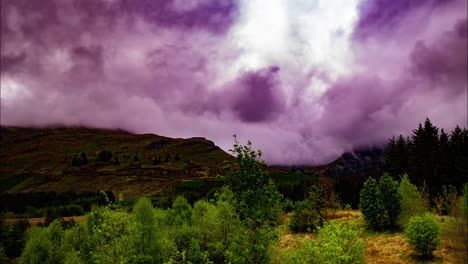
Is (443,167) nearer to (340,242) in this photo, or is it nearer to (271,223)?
(340,242)

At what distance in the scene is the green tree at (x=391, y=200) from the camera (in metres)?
60.3

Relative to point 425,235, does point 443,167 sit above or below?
above

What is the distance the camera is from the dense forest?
2300 cm

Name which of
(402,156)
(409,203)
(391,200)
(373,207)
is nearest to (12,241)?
(373,207)

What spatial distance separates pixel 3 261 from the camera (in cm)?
8712

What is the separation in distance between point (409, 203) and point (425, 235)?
15.1 meters

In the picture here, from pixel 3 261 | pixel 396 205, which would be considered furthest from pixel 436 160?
pixel 3 261

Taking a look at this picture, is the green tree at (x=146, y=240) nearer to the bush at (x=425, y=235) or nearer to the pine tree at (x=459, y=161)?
the bush at (x=425, y=235)

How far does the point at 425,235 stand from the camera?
44.4 meters

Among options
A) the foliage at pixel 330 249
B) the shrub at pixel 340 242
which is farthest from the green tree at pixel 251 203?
the shrub at pixel 340 242

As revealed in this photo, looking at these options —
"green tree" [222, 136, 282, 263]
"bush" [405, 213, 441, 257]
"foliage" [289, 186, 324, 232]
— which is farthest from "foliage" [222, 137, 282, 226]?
"foliage" [289, 186, 324, 232]

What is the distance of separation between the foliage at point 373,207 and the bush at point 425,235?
48.3 feet

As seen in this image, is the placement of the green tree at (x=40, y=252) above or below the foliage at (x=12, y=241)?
above

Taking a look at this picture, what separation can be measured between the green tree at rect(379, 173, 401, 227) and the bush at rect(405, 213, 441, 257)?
14.6m
